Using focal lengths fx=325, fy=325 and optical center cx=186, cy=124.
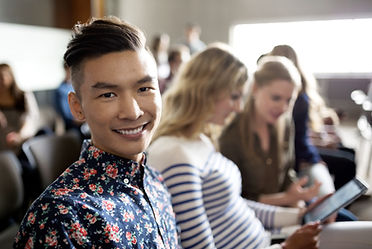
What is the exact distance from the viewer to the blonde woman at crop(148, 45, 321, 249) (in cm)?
82

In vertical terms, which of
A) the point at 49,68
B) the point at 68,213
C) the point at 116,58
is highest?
the point at 49,68

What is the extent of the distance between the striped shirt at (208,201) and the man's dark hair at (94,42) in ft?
1.26

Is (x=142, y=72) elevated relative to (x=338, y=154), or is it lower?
elevated

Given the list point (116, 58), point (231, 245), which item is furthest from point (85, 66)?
point (231, 245)

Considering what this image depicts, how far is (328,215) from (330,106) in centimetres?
28

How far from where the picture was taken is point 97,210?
502mm

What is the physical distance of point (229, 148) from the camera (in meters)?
1.12

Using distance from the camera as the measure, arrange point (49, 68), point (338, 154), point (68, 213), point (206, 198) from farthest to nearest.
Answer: point (49, 68) → point (338, 154) → point (206, 198) → point (68, 213)

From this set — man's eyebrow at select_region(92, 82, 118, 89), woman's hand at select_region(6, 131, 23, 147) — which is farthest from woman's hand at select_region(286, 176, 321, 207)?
woman's hand at select_region(6, 131, 23, 147)

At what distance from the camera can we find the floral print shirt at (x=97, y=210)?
453 millimetres

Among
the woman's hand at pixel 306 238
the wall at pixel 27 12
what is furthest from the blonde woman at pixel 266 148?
the wall at pixel 27 12

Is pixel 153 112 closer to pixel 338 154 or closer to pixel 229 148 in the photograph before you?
pixel 229 148

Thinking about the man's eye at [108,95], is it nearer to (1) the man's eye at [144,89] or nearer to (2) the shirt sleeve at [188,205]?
(1) the man's eye at [144,89]

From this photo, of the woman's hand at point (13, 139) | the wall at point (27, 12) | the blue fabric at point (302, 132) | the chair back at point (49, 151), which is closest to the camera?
the blue fabric at point (302, 132)
